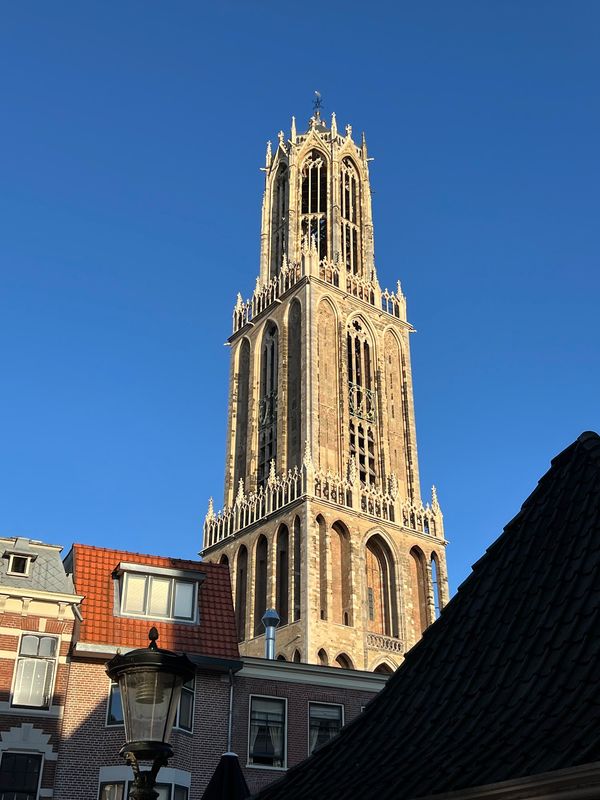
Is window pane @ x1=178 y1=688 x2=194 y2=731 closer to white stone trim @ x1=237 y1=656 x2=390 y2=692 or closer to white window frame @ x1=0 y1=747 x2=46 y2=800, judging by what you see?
white stone trim @ x1=237 y1=656 x2=390 y2=692

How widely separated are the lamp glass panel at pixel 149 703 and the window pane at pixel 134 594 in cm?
1640

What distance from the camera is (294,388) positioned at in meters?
55.0

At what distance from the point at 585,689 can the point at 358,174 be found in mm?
62675

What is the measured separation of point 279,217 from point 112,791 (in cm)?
4971

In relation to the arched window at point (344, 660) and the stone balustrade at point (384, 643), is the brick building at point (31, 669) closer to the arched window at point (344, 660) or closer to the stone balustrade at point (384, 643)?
the arched window at point (344, 660)

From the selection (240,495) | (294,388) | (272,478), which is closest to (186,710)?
Answer: (272,478)

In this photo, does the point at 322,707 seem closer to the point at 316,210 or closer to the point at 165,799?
the point at 165,799

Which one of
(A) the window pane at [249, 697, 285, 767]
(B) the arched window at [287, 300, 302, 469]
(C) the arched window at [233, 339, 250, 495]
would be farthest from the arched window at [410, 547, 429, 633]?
(A) the window pane at [249, 697, 285, 767]

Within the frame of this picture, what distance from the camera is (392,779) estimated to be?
27.2 feet

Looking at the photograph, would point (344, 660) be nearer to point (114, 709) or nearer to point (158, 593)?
point (158, 593)

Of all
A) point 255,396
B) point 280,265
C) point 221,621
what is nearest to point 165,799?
point 221,621

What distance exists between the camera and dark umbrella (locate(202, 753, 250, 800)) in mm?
13828

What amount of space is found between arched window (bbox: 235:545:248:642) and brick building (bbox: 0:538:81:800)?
27.5m

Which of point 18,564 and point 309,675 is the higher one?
point 18,564
